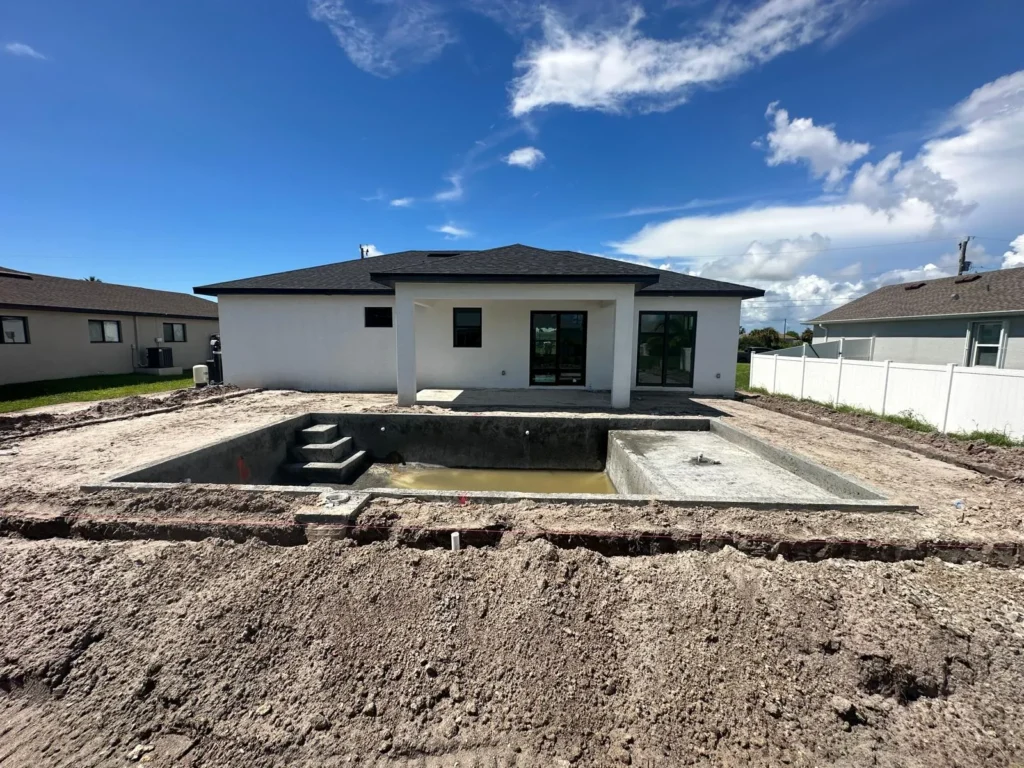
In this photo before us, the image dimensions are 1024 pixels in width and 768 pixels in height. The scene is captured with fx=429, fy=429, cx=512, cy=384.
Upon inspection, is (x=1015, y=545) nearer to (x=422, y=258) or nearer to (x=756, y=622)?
(x=756, y=622)

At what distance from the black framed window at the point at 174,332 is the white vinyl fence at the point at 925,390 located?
78.8 feet

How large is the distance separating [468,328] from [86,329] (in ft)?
48.6

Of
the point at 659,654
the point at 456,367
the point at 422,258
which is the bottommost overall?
the point at 659,654

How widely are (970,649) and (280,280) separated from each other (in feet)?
47.8

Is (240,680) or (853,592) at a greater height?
(853,592)

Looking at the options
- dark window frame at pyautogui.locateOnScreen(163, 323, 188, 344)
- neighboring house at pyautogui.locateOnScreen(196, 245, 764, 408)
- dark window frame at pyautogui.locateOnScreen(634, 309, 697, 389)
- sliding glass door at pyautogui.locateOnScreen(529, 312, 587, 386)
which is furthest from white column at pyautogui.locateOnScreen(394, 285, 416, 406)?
dark window frame at pyautogui.locateOnScreen(163, 323, 188, 344)

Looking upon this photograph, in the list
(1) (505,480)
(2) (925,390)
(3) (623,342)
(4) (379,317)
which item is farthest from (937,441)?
(4) (379,317)

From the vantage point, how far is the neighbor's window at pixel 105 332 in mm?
16016

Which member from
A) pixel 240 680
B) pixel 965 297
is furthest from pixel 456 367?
pixel 965 297

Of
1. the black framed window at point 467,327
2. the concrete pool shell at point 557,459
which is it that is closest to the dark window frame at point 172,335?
the black framed window at point 467,327

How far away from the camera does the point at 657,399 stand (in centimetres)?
1112

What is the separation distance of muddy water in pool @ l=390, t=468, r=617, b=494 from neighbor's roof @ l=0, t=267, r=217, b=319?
15.0m

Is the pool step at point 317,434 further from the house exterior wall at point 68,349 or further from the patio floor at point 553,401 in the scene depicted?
the house exterior wall at point 68,349

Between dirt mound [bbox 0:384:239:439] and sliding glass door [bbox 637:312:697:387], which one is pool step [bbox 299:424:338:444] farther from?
sliding glass door [bbox 637:312:697:387]
